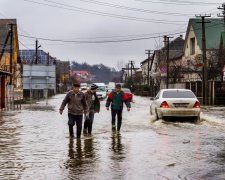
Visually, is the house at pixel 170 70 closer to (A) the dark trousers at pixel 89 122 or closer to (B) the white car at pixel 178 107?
(B) the white car at pixel 178 107

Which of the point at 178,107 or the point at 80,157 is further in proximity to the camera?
the point at 178,107

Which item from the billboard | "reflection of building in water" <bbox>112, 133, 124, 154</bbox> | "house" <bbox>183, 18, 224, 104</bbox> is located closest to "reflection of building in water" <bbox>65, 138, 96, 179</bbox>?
"reflection of building in water" <bbox>112, 133, 124, 154</bbox>

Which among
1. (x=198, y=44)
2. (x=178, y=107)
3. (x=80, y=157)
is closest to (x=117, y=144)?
(x=80, y=157)

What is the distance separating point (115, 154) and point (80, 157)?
0.85 meters

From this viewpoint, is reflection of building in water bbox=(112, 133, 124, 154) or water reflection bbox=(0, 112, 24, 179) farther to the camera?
reflection of building in water bbox=(112, 133, 124, 154)

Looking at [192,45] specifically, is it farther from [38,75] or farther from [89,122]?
[89,122]

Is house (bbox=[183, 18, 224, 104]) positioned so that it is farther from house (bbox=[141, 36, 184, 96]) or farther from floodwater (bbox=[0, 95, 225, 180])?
floodwater (bbox=[0, 95, 225, 180])

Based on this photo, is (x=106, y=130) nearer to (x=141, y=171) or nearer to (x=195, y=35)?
(x=141, y=171)

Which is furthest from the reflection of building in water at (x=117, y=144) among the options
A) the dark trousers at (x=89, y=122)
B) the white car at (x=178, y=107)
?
the white car at (x=178, y=107)

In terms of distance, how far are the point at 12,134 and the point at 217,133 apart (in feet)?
21.3

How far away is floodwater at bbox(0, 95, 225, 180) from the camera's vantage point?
9453mm

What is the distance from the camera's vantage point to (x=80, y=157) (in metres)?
11.6

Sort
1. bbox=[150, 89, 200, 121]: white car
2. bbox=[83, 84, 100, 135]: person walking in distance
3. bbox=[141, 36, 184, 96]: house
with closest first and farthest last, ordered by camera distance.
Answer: bbox=[83, 84, 100, 135]: person walking in distance → bbox=[150, 89, 200, 121]: white car → bbox=[141, 36, 184, 96]: house

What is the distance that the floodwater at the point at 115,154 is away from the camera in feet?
31.0
